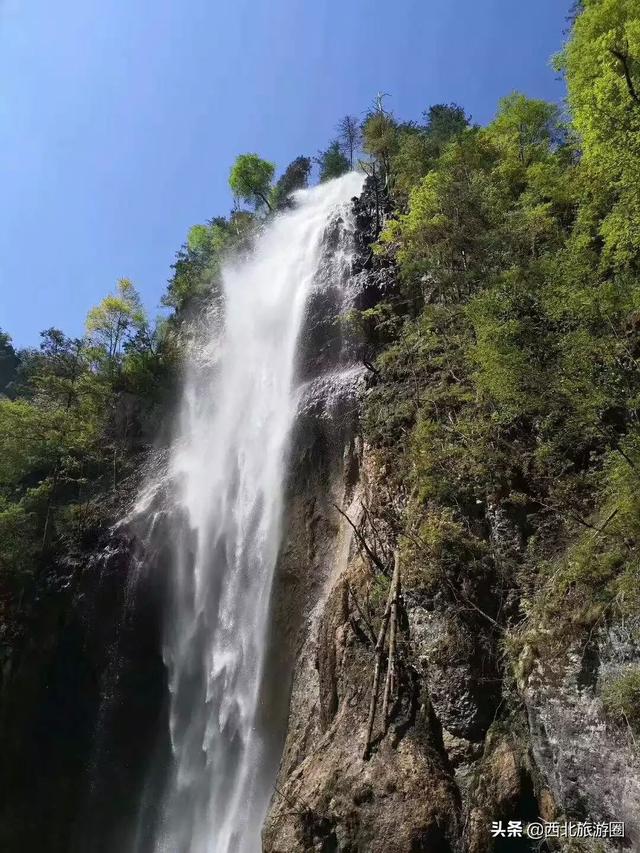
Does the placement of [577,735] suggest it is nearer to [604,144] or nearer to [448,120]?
[604,144]

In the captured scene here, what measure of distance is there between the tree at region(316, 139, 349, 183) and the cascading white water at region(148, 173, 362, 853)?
11154mm

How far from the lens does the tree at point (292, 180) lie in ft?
108

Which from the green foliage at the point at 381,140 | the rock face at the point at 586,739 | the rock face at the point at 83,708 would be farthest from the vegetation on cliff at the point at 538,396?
the green foliage at the point at 381,140

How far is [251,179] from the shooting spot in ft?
109

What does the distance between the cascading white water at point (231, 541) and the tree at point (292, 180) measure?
33.1 ft

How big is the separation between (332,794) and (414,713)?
1.56 meters

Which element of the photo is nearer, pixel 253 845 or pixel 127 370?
pixel 253 845

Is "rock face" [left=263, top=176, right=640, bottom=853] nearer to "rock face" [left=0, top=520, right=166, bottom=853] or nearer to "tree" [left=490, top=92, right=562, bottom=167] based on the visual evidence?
"rock face" [left=0, top=520, right=166, bottom=853]

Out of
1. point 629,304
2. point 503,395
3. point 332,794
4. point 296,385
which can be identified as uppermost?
point 296,385

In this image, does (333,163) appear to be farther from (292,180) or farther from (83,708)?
(83,708)

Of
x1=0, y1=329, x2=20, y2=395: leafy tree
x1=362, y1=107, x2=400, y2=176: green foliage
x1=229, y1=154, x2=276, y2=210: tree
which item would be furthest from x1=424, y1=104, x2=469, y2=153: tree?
x1=0, y1=329, x2=20, y2=395: leafy tree

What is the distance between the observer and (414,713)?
8.16m

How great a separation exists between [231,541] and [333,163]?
2618cm

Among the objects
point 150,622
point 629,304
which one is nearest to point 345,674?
point 629,304
